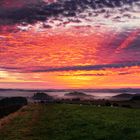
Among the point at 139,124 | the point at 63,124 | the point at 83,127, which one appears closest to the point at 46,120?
the point at 63,124

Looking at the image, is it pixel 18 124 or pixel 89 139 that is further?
pixel 18 124

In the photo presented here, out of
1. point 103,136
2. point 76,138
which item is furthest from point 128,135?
point 76,138

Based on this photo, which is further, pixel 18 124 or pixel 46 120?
pixel 46 120

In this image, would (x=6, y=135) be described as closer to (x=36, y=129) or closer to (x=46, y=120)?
(x=36, y=129)

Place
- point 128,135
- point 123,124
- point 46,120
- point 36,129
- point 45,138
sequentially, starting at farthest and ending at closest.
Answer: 1. point 46,120
2. point 123,124
3. point 36,129
4. point 128,135
5. point 45,138

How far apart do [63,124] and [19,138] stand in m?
10.6

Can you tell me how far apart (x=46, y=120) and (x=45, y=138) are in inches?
564

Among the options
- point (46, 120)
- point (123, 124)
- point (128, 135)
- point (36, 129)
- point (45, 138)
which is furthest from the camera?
point (46, 120)

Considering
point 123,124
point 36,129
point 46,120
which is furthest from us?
point 46,120

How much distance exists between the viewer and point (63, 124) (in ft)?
150

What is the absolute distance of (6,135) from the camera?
38031 millimetres

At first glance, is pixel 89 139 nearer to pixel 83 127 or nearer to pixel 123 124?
pixel 83 127

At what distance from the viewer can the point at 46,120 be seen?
49844 millimetres

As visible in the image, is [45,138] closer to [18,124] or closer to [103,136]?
[103,136]
